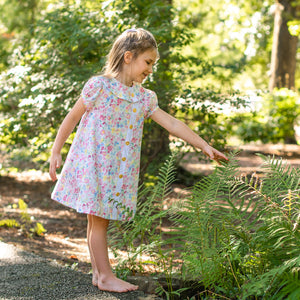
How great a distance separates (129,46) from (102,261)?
5.04 feet

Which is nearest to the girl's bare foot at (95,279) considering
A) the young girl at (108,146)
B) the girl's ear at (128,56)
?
the young girl at (108,146)

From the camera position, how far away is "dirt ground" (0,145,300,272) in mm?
4250

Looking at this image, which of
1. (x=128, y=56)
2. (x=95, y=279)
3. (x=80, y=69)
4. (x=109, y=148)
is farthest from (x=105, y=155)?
(x=80, y=69)

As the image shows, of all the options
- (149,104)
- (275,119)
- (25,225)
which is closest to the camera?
(149,104)

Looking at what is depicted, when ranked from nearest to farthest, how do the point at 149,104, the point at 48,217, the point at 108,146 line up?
the point at 108,146
the point at 149,104
the point at 48,217

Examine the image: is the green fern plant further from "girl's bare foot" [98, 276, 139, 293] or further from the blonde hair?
the blonde hair

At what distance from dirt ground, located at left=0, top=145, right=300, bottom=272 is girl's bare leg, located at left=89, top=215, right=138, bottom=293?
0.61m

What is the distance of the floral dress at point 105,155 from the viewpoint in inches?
117

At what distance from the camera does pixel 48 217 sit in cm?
576

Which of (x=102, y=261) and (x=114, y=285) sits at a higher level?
(x=102, y=261)

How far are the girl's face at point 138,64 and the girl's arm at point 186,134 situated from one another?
0.31m

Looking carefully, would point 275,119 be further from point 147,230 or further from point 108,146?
point 108,146

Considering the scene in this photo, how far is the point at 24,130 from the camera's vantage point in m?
5.32

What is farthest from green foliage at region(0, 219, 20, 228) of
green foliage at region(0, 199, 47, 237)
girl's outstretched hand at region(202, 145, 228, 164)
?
girl's outstretched hand at region(202, 145, 228, 164)
